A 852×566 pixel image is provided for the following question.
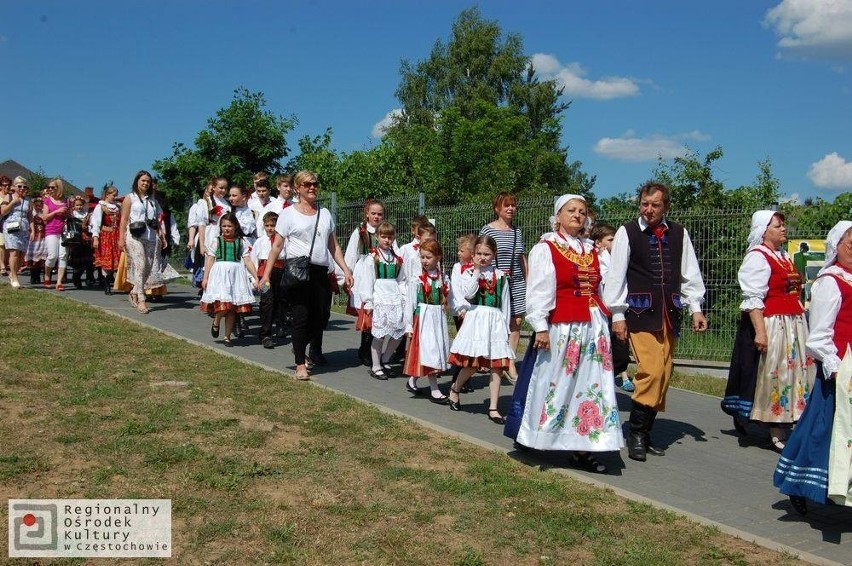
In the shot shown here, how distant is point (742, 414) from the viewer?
7738 millimetres

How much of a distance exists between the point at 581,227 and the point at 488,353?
1837 mm

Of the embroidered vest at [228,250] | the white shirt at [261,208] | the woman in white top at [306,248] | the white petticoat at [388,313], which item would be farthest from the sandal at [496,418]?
the white shirt at [261,208]

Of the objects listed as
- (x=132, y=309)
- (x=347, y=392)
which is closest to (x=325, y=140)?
(x=132, y=309)

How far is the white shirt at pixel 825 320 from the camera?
5.67 metres

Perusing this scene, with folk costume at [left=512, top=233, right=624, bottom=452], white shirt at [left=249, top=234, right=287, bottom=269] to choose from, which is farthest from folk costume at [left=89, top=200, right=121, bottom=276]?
folk costume at [left=512, top=233, right=624, bottom=452]

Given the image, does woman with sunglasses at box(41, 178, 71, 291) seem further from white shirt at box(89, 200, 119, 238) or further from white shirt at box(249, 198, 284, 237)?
white shirt at box(249, 198, 284, 237)

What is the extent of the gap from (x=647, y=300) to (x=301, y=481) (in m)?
3.04

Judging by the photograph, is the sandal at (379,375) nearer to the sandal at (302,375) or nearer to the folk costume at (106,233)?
the sandal at (302,375)

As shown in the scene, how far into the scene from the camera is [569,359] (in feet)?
21.5

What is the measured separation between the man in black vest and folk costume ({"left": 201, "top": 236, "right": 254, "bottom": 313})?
19.2 ft

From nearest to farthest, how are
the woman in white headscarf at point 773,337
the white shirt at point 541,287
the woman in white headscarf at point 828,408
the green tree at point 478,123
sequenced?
the woman in white headscarf at point 828,408 < the white shirt at point 541,287 < the woman in white headscarf at point 773,337 < the green tree at point 478,123

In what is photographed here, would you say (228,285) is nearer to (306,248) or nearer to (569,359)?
(306,248)

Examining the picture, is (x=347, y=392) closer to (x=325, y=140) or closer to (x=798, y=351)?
(x=798, y=351)

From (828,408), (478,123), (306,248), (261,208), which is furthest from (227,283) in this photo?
(478,123)
